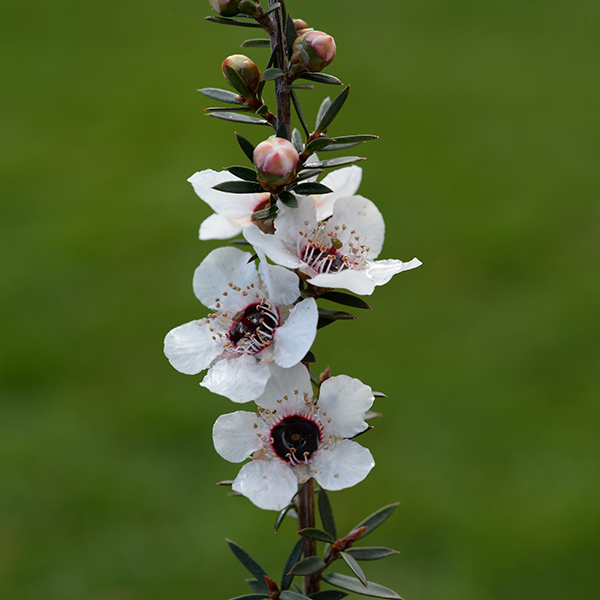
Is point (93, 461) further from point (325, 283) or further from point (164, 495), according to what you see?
point (325, 283)

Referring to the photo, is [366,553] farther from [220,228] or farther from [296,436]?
[220,228]

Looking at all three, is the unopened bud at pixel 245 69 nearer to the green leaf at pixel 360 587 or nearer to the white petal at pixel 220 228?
the white petal at pixel 220 228

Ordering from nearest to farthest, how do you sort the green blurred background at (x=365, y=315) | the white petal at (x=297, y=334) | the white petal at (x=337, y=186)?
the white petal at (x=297, y=334), the white petal at (x=337, y=186), the green blurred background at (x=365, y=315)

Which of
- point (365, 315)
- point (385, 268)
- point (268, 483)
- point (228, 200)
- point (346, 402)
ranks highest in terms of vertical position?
point (365, 315)

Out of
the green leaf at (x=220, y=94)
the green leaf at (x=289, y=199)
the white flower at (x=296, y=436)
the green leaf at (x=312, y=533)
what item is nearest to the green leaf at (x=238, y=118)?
the green leaf at (x=220, y=94)

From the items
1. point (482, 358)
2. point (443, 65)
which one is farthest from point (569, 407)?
point (443, 65)

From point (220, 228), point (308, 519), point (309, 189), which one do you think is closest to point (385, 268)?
point (309, 189)
